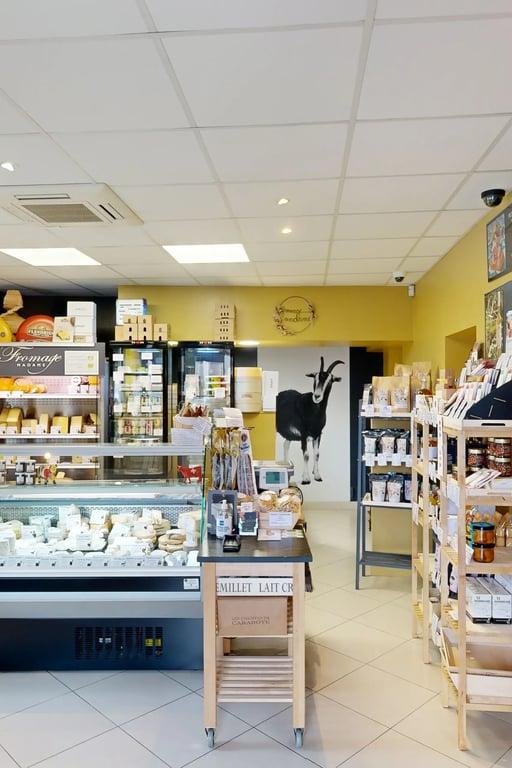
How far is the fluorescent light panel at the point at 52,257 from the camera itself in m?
5.32

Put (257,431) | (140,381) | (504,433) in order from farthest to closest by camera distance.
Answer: (257,431) → (140,381) → (504,433)

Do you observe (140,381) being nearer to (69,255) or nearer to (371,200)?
(69,255)

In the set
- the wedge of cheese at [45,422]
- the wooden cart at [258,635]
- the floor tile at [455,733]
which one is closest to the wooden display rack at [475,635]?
the floor tile at [455,733]

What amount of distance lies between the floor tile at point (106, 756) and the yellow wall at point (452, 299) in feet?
11.1

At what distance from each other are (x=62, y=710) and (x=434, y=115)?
3.56 meters

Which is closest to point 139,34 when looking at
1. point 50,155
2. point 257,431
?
point 50,155

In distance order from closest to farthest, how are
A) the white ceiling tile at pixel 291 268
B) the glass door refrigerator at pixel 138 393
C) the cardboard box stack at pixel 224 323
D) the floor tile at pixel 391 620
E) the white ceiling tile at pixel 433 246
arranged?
the floor tile at pixel 391 620, the white ceiling tile at pixel 433 246, the white ceiling tile at pixel 291 268, the glass door refrigerator at pixel 138 393, the cardboard box stack at pixel 224 323

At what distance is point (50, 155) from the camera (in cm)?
318

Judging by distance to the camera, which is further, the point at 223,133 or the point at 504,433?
the point at 223,133

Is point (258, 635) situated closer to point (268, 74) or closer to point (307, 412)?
point (268, 74)

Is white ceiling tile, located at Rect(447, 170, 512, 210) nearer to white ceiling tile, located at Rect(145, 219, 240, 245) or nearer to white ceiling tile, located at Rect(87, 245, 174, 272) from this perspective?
white ceiling tile, located at Rect(145, 219, 240, 245)

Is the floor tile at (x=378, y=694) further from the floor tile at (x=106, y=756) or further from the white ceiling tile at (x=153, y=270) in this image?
the white ceiling tile at (x=153, y=270)

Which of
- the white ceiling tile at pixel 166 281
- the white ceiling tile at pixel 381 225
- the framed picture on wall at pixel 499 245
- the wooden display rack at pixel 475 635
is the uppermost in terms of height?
the white ceiling tile at pixel 166 281

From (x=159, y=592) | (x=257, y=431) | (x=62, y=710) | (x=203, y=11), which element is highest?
(x=203, y=11)
